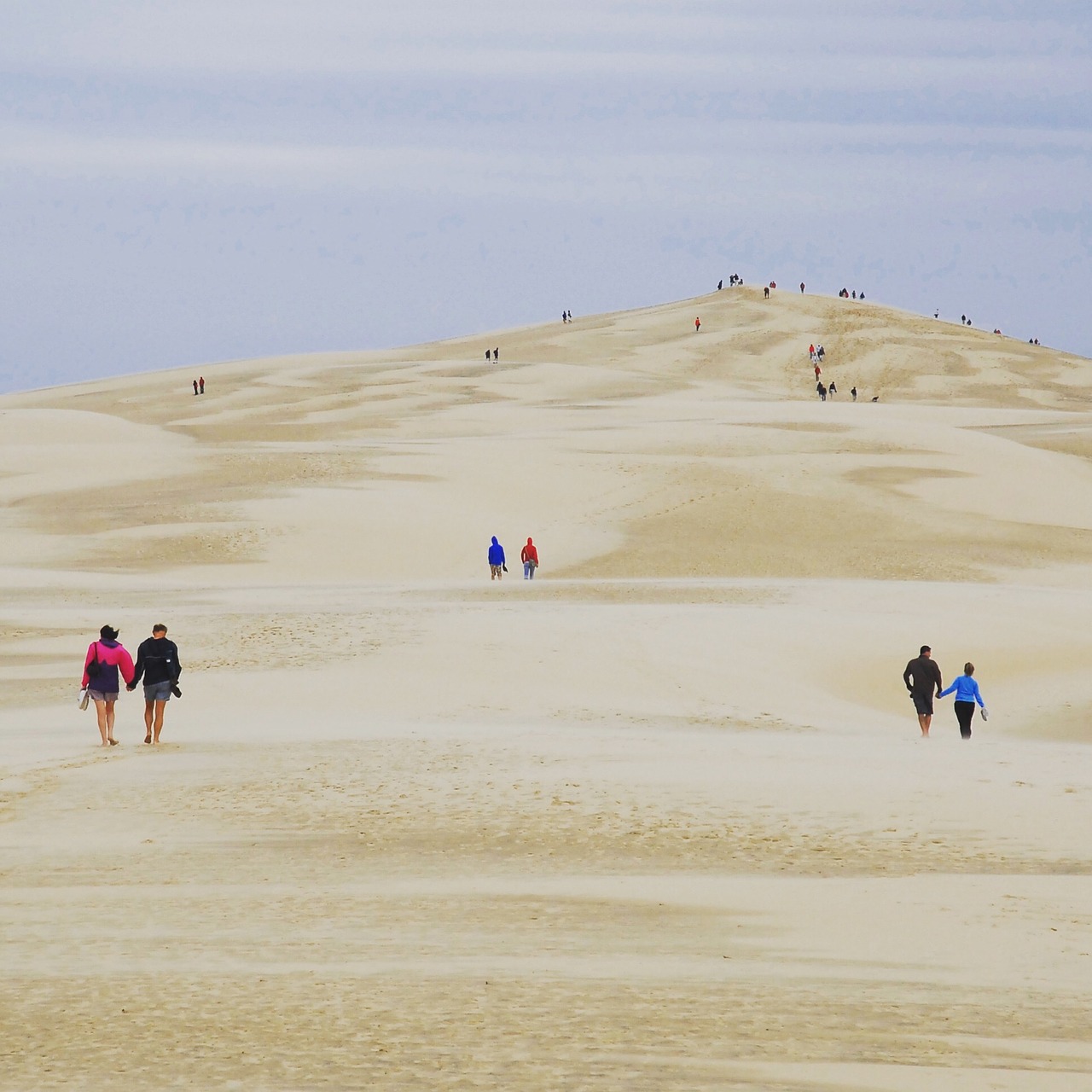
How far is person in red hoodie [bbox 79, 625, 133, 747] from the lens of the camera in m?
16.2

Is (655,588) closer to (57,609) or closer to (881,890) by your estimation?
(57,609)

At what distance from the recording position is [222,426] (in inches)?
2378

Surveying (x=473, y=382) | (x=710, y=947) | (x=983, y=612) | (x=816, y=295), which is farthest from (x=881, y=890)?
(x=816, y=295)

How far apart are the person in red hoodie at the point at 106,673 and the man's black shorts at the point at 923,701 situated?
9808 millimetres

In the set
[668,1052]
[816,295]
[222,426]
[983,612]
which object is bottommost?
[668,1052]

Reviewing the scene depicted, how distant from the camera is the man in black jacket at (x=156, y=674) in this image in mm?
16250

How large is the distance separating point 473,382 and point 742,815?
6389 centimetres

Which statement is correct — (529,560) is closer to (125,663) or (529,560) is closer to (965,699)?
(965,699)

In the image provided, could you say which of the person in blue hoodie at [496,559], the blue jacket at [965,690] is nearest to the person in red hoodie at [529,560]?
the person in blue hoodie at [496,559]

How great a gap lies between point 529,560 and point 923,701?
624 inches

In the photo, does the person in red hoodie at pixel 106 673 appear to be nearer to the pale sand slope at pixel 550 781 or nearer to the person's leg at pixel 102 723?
the person's leg at pixel 102 723

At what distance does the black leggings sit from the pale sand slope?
1.19 meters

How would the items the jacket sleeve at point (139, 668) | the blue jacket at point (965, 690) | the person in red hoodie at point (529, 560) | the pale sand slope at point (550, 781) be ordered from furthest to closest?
the person in red hoodie at point (529, 560), the blue jacket at point (965, 690), the jacket sleeve at point (139, 668), the pale sand slope at point (550, 781)

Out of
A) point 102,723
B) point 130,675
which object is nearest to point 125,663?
point 130,675
